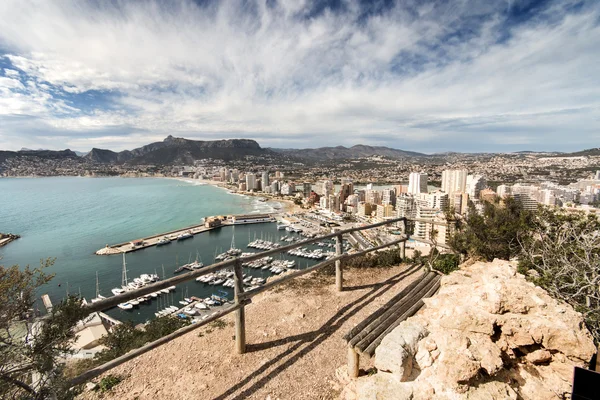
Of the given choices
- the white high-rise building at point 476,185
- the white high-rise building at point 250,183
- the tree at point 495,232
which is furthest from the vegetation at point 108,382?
the white high-rise building at point 250,183

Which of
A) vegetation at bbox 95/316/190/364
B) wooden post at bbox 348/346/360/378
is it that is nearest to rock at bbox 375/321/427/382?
wooden post at bbox 348/346/360/378

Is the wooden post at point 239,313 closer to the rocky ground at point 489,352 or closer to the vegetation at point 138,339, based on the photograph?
the rocky ground at point 489,352

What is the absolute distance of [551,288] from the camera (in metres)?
2.74

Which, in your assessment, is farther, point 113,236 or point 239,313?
point 113,236

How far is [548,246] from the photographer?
3420mm

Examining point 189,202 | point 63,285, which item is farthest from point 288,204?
point 63,285

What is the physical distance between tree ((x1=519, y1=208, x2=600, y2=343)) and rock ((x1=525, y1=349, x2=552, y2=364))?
Result: 0.59 meters

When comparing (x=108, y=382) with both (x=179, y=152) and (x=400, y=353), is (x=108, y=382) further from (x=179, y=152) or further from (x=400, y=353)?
(x=179, y=152)

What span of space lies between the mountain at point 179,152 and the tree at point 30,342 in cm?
16278

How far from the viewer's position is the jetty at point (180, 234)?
98.4 feet

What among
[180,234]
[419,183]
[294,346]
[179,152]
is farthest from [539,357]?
[179,152]

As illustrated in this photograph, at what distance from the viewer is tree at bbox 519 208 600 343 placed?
8.39ft

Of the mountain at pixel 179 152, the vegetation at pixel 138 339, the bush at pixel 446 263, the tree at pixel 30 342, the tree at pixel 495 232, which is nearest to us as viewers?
the tree at pixel 30 342

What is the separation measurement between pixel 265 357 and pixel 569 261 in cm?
344
